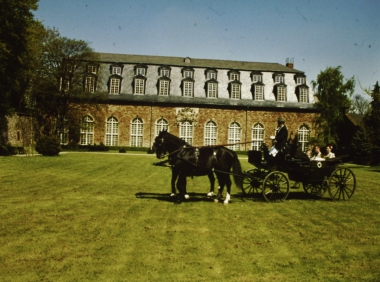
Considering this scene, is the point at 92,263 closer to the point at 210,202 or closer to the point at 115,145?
the point at 210,202

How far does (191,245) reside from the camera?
5.51 m

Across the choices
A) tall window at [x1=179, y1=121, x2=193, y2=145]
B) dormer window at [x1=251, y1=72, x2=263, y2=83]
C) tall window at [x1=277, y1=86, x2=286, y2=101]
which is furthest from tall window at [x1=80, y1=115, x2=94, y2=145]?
tall window at [x1=277, y1=86, x2=286, y2=101]

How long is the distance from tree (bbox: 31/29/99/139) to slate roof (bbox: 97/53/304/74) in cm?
713

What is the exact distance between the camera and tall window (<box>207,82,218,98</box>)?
40375 mm

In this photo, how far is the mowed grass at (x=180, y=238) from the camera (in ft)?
14.6

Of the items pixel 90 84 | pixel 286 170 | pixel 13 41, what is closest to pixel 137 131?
pixel 90 84

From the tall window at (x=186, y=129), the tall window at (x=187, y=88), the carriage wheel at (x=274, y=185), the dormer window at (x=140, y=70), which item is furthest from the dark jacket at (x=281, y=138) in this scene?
the dormer window at (x=140, y=70)

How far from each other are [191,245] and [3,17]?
2372cm

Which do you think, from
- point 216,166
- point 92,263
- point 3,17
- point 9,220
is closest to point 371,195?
point 216,166

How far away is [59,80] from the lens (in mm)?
34469

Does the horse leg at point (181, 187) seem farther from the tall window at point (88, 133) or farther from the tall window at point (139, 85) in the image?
the tall window at point (139, 85)

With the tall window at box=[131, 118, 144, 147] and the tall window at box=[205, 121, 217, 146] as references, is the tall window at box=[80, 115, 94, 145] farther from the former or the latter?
the tall window at box=[205, 121, 217, 146]

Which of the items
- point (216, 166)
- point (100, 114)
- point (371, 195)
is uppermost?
point (100, 114)

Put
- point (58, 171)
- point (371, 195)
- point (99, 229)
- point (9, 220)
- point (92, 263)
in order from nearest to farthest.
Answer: point (92, 263)
point (99, 229)
point (9, 220)
point (371, 195)
point (58, 171)
